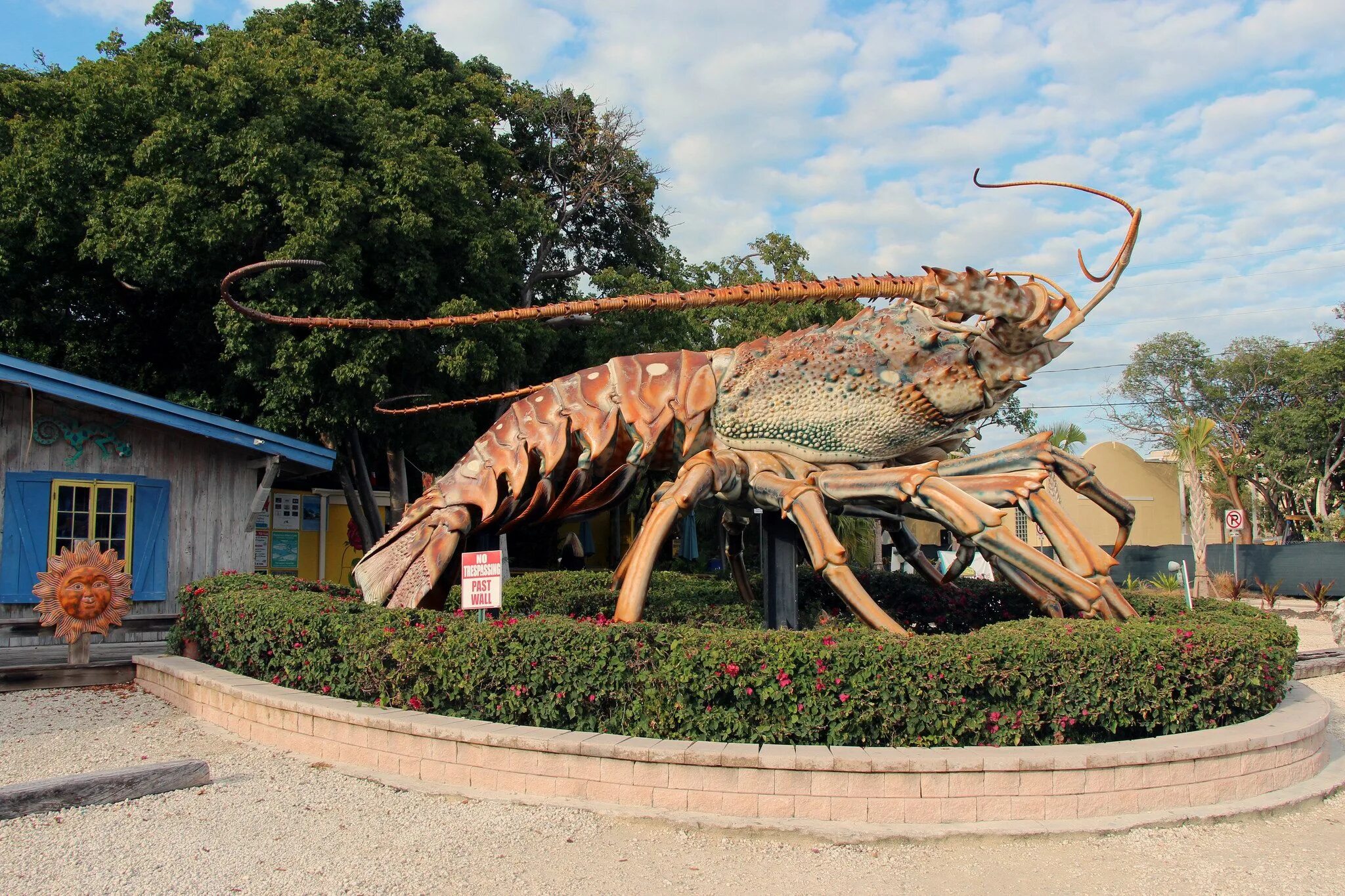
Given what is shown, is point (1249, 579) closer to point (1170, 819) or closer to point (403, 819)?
point (1170, 819)

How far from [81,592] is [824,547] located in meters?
6.93

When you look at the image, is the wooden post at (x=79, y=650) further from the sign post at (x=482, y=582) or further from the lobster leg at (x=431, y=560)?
the sign post at (x=482, y=582)

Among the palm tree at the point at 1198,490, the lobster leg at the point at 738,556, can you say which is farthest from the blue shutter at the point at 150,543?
the palm tree at the point at 1198,490

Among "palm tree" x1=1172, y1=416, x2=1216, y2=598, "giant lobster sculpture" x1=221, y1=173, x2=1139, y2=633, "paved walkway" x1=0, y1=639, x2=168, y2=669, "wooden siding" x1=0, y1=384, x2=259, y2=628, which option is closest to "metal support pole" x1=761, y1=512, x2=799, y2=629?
"giant lobster sculpture" x1=221, y1=173, x2=1139, y2=633

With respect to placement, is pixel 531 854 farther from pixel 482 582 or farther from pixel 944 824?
pixel 482 582

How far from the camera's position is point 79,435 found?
37.2 ft

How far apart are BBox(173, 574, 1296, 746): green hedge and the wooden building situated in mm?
6491

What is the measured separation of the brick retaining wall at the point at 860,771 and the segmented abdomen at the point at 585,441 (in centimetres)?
290

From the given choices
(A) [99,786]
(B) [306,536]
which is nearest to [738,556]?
(A) [99,786]

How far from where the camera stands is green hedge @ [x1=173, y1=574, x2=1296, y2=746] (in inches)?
213

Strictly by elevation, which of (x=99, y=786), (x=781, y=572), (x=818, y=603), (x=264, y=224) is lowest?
(x=99, y=786)

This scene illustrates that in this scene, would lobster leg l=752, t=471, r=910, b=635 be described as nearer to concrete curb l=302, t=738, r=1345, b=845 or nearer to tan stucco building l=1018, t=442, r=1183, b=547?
concrete curb l=302, t=738, r=1345, b=845

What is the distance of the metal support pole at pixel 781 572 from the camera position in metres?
7.89

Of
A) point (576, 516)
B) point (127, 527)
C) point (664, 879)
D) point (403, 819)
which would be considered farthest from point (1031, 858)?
point (127, 527)
